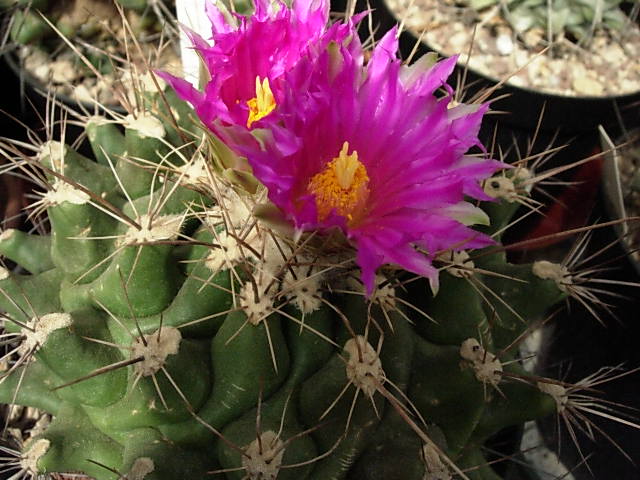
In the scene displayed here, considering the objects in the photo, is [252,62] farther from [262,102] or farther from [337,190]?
[337,190]

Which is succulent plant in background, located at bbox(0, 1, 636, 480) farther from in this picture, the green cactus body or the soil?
the soil

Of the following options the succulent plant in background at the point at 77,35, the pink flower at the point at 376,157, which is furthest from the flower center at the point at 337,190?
the succulent plant in background at the point at 77,35

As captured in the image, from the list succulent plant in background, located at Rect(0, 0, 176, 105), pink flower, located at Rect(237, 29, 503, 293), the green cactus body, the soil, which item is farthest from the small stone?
pink flower, located at Rect(237, 29, 503, 293)

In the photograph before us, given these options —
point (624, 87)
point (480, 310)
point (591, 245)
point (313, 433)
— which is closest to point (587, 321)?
point (591, 245)

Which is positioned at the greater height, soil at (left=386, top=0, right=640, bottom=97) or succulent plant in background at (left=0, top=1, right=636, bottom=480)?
succulent plant in background at (left=0, top=1, right=636, bottom=480)

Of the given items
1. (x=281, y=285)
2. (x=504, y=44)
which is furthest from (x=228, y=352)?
(x=504, y=44)

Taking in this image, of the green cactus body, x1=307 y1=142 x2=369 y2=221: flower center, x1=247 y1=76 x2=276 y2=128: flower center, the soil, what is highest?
x1=247 y1=76 x2=276 y2=128: flower center

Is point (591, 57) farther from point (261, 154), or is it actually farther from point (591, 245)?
point (261, 154)
